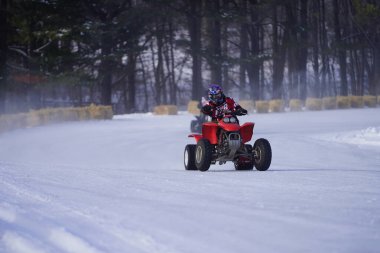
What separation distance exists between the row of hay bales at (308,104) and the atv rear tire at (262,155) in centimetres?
3132

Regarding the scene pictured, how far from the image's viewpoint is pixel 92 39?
5000cm

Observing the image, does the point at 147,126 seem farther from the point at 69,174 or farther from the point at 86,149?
the point at 69,174

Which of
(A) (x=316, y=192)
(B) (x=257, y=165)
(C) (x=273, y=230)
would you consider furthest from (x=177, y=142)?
(C) (x=273, y=230)

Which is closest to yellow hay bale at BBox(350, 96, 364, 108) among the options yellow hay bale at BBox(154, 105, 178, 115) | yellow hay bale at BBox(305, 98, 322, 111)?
yellow hay bale at BBox(305, 98, 322, 111)

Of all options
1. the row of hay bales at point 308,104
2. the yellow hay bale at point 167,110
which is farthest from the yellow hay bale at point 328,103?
the yellow hay bale at point 167,110

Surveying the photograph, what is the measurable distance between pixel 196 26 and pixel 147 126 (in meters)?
26.1

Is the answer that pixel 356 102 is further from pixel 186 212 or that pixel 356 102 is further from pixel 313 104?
pixel 186 212

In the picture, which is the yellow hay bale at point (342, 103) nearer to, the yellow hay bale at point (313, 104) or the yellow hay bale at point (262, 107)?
the yellow hay bale at point (313, 104)

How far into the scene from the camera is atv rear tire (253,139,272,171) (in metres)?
12.4

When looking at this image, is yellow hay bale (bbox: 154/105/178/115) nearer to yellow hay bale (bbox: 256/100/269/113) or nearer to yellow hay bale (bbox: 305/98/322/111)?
yellow hay bale (bbox: 256/100/269/113)

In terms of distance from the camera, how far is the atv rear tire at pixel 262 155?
40.8 feet

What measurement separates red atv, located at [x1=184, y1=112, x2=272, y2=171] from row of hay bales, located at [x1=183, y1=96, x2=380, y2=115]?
30891mm

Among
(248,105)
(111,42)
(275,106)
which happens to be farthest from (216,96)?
(111,42)

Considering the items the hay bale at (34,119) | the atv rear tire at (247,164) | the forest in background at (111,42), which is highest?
the forest in background at (111,42)
